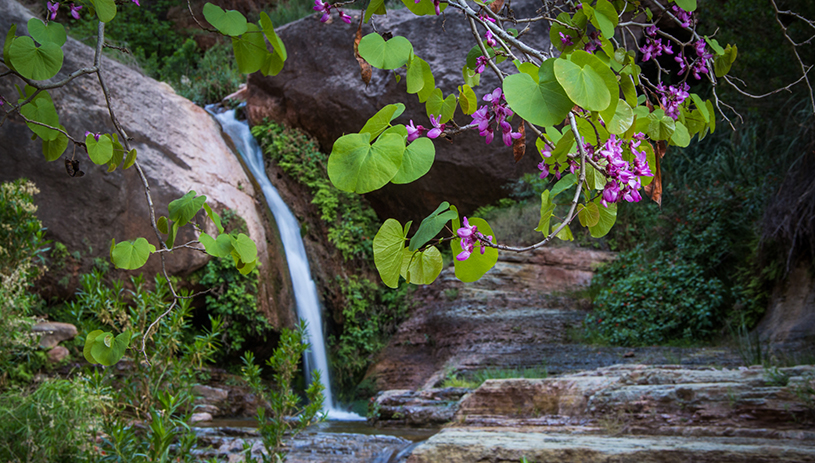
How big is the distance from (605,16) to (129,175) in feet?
25.0

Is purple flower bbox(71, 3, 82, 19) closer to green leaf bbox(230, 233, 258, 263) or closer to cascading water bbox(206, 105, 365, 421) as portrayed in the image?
green leaf bbox(230, 233, 258, 263)

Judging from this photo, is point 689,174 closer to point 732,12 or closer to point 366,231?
point 732,12

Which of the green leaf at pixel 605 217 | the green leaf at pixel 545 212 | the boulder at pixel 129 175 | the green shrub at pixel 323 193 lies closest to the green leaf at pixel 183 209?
the green leaf at pixel 545 212

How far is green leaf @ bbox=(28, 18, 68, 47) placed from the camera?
108 cm

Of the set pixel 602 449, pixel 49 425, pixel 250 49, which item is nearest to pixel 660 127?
pixel 250 49

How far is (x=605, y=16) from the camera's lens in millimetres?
951

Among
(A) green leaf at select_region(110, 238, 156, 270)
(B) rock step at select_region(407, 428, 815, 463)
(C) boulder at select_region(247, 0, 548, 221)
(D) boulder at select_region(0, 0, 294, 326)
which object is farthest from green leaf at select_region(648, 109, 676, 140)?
(C) boulder at select_region(247, 0, 548, 221)

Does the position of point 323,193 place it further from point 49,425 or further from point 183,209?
point 183,209

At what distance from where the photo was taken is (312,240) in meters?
9.96

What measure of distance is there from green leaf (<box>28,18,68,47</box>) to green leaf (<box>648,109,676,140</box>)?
4.11 feet

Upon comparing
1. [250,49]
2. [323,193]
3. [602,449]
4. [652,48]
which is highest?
[323,193]

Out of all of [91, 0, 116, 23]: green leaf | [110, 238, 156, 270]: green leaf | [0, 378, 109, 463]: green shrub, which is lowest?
[0, 378, 109, 463]: green shrub

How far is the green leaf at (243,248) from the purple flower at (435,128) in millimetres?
512

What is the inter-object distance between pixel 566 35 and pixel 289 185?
9.66 metres
